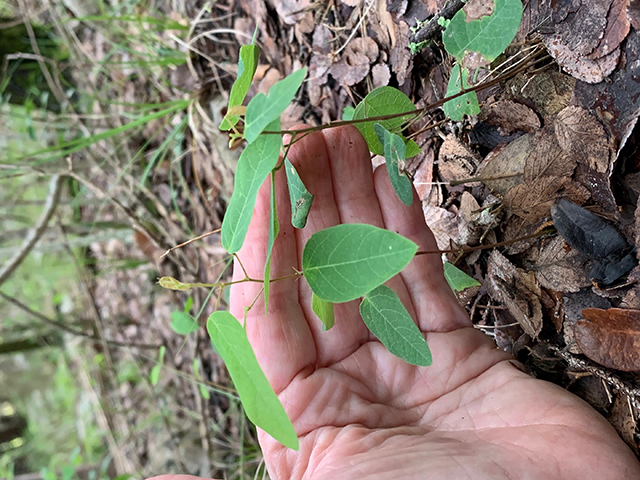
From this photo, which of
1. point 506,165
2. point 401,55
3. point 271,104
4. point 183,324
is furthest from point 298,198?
point 183,324

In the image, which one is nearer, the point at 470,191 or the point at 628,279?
the point at 628,279

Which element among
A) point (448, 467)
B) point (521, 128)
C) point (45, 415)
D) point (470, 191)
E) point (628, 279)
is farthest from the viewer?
point (45, 415)

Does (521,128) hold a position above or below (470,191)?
above

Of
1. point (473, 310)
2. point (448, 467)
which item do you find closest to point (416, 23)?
point (473, 310)

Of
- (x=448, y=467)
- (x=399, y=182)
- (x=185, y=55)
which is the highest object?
(x=185, y=55)

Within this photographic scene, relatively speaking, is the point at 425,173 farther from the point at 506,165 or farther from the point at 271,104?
the point at 271,104

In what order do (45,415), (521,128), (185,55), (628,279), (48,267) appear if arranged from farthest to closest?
(45,415) → (48,267) → (185,55) → (521,128) → (628,279)

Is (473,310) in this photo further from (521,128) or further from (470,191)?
(521,128)

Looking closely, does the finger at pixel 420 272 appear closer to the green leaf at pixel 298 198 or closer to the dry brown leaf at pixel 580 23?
the green leaf at pixel 298 198
